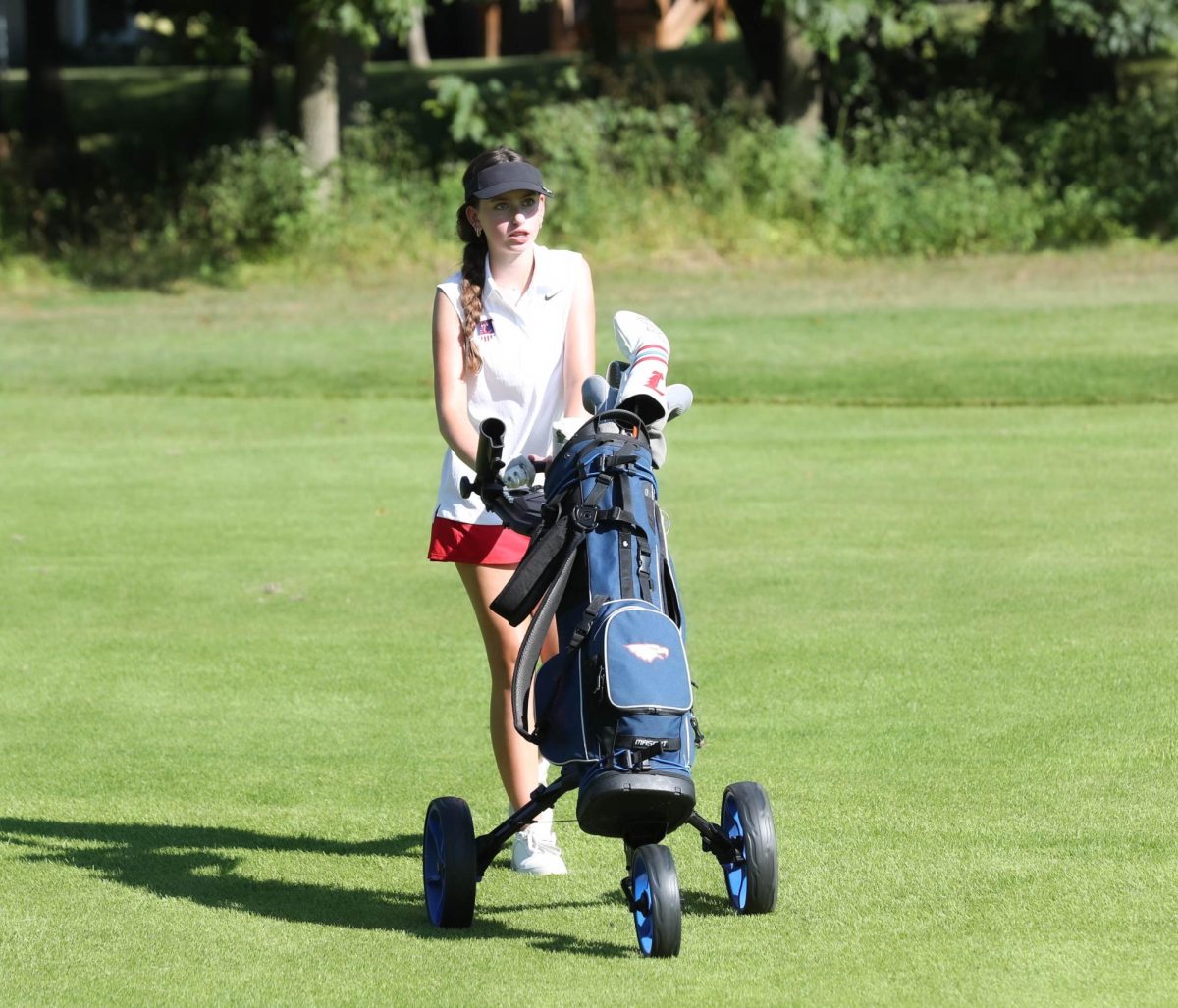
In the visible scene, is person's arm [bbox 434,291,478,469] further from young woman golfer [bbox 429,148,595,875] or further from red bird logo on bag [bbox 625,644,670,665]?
red bird logo on bag [bbox 625,644,670,665]

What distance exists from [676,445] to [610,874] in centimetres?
874

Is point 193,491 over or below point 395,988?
below

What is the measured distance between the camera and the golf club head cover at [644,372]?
485 centimetres

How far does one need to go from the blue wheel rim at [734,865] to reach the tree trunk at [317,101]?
21856 mm

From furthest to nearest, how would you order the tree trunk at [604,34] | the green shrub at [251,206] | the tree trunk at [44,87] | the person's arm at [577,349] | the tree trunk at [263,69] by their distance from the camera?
the tree trunk at [44,87] → the tree trunk at [604,34] → the tree trunk at [263,69] → the green shrub at [251,206] → the person's arm at [577,349]

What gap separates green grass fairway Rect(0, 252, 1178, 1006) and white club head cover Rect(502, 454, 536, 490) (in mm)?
1114

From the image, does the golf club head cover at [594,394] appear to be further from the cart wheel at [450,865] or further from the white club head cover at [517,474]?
the cart wheel at [450,865]

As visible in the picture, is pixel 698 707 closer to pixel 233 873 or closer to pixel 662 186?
pixel 233 873

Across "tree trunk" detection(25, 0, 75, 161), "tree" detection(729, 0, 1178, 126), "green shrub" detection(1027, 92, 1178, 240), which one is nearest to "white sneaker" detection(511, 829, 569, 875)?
"tree" detection(729, 0, 1178, 126)

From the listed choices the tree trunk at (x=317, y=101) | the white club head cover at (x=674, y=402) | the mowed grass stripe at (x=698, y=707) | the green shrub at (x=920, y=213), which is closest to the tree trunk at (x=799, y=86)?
the green shrub at (x=920, y=213)

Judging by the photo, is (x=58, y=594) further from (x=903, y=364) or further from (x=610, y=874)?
(x=903, y=364)

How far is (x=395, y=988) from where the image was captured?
4488 mm

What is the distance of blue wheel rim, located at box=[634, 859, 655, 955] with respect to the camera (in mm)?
4500

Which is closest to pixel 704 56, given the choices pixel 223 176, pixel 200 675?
pixel 223 176
